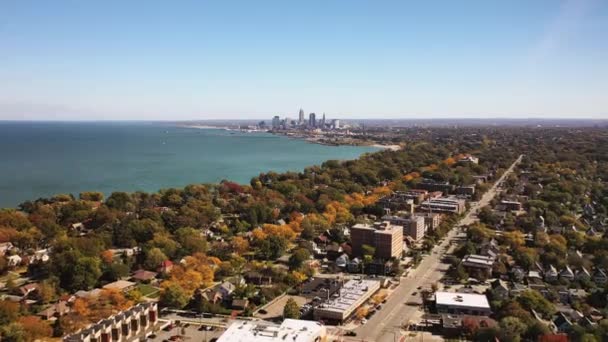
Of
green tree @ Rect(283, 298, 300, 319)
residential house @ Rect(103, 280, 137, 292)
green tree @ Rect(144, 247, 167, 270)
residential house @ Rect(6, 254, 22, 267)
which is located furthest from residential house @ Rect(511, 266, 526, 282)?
residential house @ Rect(6, 254, 22, 267)

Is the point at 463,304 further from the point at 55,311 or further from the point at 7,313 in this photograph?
the point at 7,313

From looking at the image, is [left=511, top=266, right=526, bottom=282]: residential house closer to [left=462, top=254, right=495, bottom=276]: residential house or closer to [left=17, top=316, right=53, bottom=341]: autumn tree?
[left=462, top=254, right=495, bottom=276]: residential house

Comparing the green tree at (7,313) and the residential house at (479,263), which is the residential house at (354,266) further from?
Result: the green tree at (7,313)

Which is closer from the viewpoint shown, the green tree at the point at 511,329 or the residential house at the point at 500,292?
the green tree at the point at 511,329

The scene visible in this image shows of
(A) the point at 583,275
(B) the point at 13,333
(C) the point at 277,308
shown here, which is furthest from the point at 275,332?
(A) the point at 583,275

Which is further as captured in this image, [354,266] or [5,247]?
[5,247]

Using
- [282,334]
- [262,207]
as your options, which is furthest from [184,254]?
[282,334]

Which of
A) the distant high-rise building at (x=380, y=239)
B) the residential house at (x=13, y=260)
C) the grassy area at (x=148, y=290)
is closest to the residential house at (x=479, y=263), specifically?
the distant high-rise building at (x=380, y=239)
